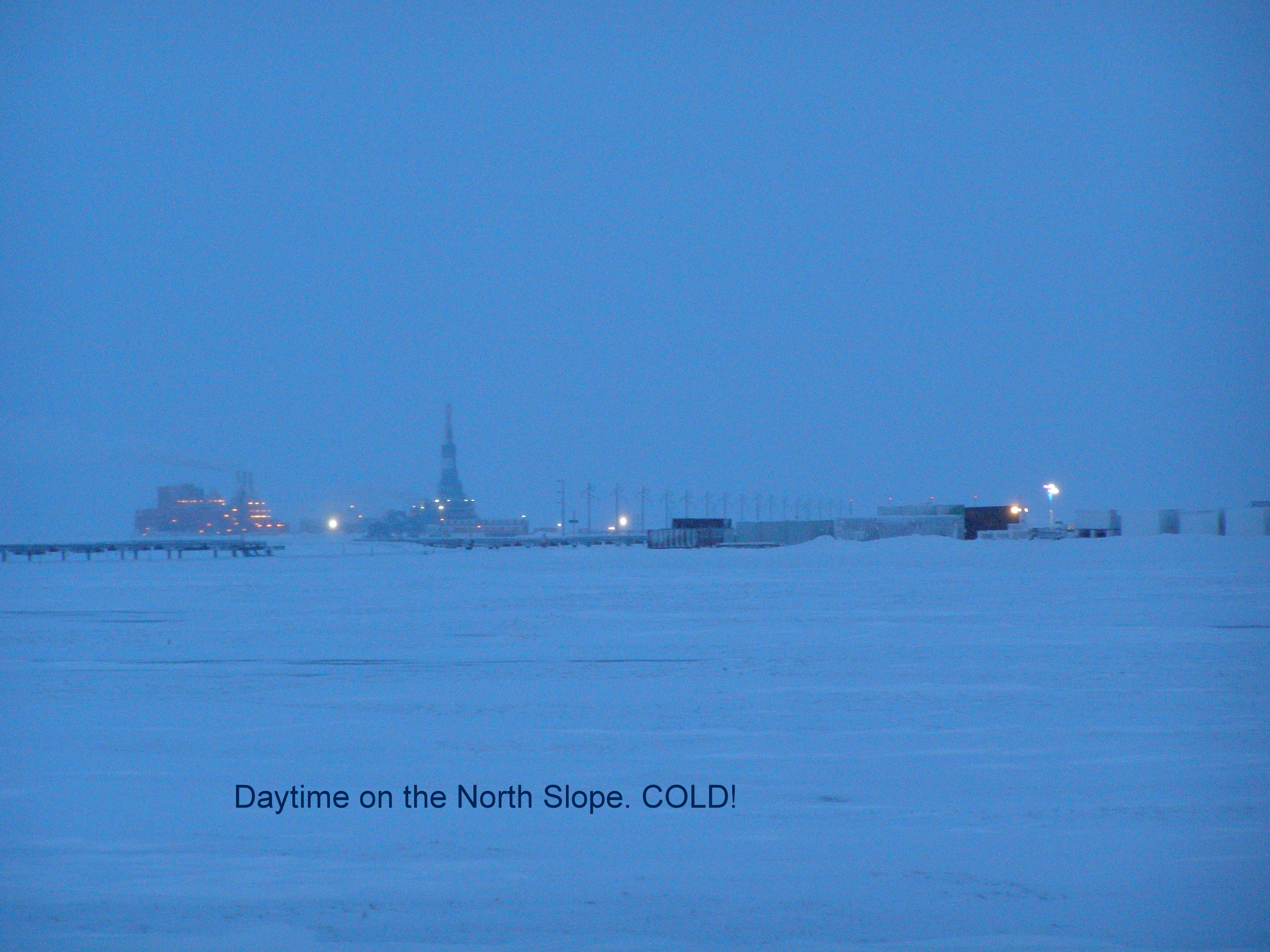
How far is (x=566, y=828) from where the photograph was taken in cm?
725

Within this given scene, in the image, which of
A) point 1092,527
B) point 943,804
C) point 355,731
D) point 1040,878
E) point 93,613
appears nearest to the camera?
point 1040,878

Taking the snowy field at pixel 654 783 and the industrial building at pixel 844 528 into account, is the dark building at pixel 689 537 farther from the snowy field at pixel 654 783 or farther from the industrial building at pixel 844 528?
the snowy field at pixel 654 783

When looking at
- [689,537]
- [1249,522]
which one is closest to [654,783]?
[1249,522]

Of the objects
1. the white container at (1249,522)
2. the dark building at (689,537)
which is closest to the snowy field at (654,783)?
the white container at (1249,522)

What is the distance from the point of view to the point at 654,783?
8.27m

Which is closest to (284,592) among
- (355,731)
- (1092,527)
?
(355,731)

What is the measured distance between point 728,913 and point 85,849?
408 centimetres

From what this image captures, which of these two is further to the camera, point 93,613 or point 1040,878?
point 93,613

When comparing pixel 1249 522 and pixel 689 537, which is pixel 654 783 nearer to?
pixel 1249 522

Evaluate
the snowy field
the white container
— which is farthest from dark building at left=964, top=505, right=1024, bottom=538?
the snowy field

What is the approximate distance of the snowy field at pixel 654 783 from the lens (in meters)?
5.75

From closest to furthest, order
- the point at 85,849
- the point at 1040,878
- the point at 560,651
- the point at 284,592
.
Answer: the point at 1040,878 → the point at 85,849 → the point at 560,651 → the point at 284,592

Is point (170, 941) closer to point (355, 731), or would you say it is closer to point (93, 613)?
point (355, 731)

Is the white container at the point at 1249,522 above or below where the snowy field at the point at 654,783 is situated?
above
